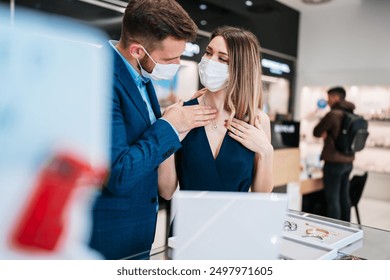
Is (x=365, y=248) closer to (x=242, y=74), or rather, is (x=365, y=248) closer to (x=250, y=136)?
(x=250, y=136)

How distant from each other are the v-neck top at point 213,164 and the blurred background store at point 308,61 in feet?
2.34

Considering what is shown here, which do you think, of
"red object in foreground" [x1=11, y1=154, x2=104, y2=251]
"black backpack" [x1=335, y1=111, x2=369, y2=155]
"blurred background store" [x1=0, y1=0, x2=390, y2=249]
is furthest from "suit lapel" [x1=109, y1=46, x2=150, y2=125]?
"black backpack" [x1=335, y1=111, x2=369, y2=155]

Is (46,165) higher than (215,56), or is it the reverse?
(215,56)

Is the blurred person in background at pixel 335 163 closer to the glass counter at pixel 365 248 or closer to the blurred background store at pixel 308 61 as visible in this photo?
the blurred background store at pixel 308 61

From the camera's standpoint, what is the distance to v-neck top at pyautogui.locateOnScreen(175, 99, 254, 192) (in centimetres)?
95

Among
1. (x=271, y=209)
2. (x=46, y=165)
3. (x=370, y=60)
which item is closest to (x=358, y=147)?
(x=370, y=60)

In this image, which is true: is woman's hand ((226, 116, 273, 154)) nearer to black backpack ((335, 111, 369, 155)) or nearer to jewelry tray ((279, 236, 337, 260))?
jewelry tray ((279, 236, 337, 260))

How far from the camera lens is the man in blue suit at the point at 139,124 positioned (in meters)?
0.75

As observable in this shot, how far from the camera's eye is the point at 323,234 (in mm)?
816

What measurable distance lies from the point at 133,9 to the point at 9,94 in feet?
1.09

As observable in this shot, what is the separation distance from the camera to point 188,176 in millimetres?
964

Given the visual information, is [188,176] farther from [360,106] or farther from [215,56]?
[360,106]

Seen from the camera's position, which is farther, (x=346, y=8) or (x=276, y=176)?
(x=276, y=176)

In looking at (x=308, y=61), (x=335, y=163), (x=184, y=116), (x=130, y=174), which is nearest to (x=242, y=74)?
(x=184, y=116)
